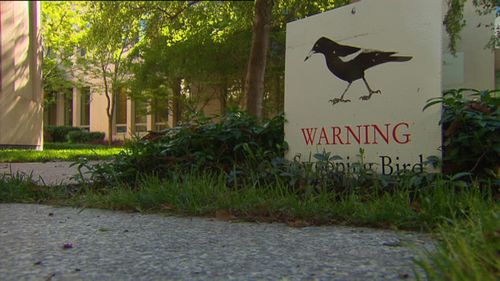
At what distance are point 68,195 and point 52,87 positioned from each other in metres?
21.4

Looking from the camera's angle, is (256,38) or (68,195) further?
(256,38)

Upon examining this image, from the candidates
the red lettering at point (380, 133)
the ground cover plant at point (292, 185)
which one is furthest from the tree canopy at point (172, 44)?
the red lettering at point (380, 133)

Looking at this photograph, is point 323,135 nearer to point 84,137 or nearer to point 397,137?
point 397,137

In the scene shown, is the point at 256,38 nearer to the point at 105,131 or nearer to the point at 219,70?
the point at 219,70

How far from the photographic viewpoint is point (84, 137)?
27719mm

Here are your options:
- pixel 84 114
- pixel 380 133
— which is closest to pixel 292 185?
pixel 380 133

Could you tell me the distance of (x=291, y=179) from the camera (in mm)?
4078

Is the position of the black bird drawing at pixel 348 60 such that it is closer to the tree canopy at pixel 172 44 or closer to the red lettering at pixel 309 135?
the red lettering at pixel 309 135

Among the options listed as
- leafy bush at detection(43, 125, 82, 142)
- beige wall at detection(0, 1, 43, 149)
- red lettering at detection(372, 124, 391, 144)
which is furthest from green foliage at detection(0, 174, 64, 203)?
leafy bush at detection(43, 125, 82, 142)

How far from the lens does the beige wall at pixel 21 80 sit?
41.8 ft

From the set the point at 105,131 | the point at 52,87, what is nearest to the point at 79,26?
the point at 52,87

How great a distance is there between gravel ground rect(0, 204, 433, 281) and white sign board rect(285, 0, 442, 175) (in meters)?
1.14

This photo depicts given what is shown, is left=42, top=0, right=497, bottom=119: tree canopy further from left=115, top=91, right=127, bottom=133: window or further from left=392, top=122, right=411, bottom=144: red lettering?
left=115, top=91, right=127, bottom=133: window

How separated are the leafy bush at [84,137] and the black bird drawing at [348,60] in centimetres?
2476
